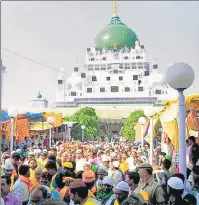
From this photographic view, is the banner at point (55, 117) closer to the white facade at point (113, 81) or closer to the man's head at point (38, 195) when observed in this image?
the man's head at point (38, 195)

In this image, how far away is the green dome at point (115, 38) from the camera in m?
62.1

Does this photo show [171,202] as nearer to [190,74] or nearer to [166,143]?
[190,74]

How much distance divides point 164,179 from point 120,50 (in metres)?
58.2

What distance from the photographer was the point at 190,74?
395 cm

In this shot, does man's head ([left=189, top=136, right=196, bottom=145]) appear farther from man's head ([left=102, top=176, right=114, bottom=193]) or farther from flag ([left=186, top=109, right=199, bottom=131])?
man's head ([left=102, top=176, right=114, bottom=193])

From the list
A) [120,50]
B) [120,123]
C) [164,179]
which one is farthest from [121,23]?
[164,179]

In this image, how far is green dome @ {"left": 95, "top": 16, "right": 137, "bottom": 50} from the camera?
62.1m

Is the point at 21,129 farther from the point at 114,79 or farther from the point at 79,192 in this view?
the point at 114,79

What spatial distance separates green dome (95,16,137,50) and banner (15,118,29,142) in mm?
48626

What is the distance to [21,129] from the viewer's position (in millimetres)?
13992

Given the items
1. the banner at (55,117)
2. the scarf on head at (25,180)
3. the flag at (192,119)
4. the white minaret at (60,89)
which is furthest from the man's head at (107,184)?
the white minaret at (60,89)

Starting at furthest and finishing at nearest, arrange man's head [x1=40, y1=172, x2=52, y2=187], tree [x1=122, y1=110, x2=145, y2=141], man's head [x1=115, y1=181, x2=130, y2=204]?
tree [x1=122, y1=110, x2=145, y2=141] → man's head [x1=40, y1=172, x2=52, y2=187] → man's head [x1=115, y1=181, x2=130, y2=204]

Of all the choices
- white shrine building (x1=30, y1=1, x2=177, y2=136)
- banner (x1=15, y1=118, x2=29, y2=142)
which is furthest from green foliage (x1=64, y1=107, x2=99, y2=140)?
banner (x1=15, y1=118, x2=29, y2=142)

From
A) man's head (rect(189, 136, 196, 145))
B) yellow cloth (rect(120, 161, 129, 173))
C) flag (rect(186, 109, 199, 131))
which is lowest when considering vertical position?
yellow cloth (rect(120, 161, 129, 173))
